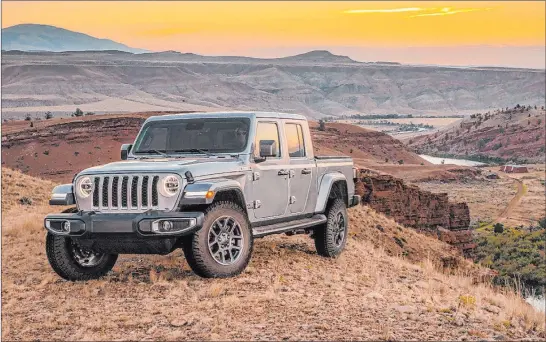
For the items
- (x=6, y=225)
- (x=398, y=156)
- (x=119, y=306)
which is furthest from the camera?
(x=398, y=156)

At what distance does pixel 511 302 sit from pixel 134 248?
5094 millimetres

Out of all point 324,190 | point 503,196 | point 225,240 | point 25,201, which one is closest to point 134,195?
point 225,240

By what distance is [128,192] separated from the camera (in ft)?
30.9

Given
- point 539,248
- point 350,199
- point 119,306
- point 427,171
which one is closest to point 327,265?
point 350,199

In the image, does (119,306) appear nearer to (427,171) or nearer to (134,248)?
(134,248)

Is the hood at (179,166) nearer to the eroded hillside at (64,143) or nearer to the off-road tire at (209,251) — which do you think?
the off-road tire at (209,251)

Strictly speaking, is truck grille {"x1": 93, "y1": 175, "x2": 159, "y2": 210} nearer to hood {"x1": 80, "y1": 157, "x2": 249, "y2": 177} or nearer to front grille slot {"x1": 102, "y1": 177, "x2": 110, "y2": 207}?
front grille slot {"x1": 102, "y1": 177, "x2": 110, "y2": 207}

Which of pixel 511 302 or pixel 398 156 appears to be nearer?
pixel 511 302

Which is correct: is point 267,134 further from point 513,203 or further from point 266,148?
point 513,203

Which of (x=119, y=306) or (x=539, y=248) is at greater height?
(x=119, y=306)

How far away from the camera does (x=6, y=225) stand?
58.3ft

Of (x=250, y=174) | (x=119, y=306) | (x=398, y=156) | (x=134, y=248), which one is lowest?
(x=398, y=156)

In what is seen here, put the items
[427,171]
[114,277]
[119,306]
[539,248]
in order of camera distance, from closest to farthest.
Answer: [119,306]
[114,277]
[539,248]
[427,171]

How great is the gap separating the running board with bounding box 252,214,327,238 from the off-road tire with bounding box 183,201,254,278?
Result: 0.35m
